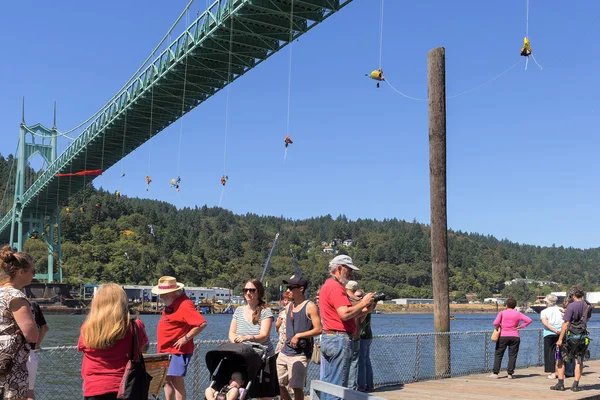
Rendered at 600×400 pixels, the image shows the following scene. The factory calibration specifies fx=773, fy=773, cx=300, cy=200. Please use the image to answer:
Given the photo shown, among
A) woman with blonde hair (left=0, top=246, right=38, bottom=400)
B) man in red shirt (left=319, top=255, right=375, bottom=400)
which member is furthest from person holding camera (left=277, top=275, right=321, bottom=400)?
woman with blonde hair (left=0, top=246, right=38, bottom=400)

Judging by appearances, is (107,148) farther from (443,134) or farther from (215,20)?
(443,134)

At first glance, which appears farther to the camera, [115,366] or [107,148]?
[107,148]

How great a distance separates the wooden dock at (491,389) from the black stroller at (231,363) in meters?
2.96

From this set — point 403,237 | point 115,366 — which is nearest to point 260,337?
point 115,366

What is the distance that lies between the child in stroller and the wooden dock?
9.92 ft

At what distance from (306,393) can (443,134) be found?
13.8 feet

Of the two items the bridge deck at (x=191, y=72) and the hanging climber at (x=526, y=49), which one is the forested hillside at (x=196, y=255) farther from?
the hanging climber at (x=526, y=49)

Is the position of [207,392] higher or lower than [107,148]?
lower

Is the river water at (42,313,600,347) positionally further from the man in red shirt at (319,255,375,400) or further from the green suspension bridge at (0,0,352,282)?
the man in red shirt at (319,255,375,400)

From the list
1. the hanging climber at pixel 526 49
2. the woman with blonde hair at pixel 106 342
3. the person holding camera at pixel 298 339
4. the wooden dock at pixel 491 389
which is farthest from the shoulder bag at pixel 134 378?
the hanging climber at pixel 526 49

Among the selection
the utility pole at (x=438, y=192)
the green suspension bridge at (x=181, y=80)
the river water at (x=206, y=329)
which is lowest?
the river water at (x=206, y=329)

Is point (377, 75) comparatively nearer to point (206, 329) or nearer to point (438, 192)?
point (438, 192)

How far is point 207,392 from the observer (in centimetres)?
552

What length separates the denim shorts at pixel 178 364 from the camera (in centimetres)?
641
